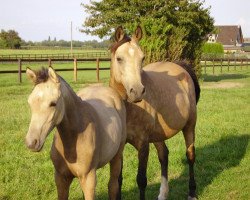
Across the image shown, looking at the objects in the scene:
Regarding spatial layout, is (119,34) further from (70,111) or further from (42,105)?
(42,105)

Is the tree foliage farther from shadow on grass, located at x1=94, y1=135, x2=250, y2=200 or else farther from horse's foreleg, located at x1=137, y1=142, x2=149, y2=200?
horse's foreleg, located at x1=137, y1=142, x2=149, y2=200

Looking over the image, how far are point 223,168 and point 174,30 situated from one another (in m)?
16.2

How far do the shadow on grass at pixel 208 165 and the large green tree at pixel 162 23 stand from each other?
12178mm

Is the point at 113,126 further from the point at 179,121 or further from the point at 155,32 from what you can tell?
the point at 155,32

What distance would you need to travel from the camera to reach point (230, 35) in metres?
88.9

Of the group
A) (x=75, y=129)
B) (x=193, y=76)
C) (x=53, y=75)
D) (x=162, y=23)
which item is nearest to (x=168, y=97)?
(x=193, y=76)

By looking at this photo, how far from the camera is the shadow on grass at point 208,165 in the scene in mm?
5508

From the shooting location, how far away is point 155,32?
20.3 m

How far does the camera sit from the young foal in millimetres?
2846

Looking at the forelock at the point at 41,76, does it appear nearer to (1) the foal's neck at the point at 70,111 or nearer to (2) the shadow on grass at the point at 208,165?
(1) the foal's neck at the point at 70,111

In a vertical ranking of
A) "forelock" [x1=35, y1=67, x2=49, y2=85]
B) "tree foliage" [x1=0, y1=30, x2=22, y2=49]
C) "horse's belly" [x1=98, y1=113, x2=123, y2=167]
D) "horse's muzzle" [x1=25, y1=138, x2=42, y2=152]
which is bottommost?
"horse's belly" [x1=98, y1=113, x2=123, y2=167]

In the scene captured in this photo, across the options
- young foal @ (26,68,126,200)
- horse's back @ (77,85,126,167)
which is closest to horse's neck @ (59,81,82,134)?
young foal @ (26,68,126,200)

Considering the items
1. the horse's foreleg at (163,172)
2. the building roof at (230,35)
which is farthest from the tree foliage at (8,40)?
the horse's foreleg at (163,172)

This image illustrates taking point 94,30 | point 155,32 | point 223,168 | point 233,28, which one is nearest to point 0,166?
point 223,168
